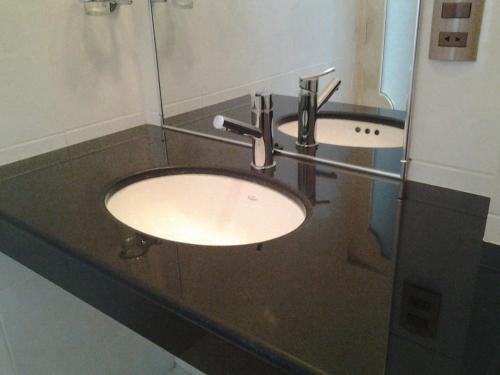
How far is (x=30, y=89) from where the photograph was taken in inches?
43.4

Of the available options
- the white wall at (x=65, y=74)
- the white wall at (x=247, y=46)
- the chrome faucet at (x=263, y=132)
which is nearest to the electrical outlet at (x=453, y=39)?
the white wall at (x=247, y=46)

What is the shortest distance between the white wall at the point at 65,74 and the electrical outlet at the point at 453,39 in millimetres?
862

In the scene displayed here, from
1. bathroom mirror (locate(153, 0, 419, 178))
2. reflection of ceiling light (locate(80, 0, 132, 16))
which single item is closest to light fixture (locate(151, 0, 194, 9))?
bathroom mirror (locate(153, 0, 419, 178))

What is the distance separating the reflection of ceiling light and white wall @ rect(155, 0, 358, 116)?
0.13m

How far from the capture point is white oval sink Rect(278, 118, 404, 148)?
1.02 meters

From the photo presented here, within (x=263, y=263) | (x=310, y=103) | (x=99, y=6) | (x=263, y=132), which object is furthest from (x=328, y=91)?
(x=99, y=6)

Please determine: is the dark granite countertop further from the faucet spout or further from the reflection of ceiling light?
the reflection of ceiling light

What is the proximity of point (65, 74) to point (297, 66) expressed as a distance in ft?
2.00

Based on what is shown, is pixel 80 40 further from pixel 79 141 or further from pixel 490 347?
pixel 490 347

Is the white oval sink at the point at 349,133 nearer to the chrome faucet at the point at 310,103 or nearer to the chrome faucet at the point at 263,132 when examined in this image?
the chrome faucet at the point at 310,103

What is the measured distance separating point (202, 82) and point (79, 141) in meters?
0.40

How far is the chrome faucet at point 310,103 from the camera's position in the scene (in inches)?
41.4

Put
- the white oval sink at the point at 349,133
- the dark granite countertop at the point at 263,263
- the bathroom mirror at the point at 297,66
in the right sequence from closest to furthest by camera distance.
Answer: the dark granite countertop at the point at 263,263
the bathroom mirror at the point at 297,66
the white oval sink at the point at 349,133

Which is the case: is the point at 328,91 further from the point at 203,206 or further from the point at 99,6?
the point at 99,6
